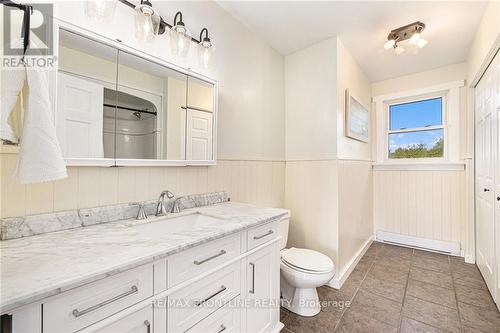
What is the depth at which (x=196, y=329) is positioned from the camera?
981mm

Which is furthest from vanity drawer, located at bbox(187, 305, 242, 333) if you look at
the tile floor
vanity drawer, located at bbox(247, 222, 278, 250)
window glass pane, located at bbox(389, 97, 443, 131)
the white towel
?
window glass pane, located at bbox(389, 97, 443, 131)

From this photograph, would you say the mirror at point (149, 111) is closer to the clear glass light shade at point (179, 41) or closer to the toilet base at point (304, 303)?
the clear glass light shade at point (179, 41)

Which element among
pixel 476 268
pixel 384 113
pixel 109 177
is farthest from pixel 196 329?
pixel 384 113

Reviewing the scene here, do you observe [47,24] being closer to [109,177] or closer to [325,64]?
[109,177]

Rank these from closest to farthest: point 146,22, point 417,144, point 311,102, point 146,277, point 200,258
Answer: point 146,277, point 200,258, point 146,22, point 311,102, point 417,144

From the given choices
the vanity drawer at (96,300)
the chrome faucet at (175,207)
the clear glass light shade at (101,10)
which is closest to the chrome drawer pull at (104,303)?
the vanity drawer at (96,300)

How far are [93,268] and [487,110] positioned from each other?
309 cm

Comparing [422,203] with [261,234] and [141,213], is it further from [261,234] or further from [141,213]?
[141,213]

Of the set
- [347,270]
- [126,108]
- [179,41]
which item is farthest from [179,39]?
[347,270]

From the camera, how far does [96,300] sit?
2.24 ft

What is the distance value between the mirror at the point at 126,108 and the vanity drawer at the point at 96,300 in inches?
26.5

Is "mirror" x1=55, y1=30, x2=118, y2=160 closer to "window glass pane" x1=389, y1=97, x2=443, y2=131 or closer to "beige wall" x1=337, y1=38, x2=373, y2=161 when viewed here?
"beige wall" x1=337, y1=38, x2=373, y2=161

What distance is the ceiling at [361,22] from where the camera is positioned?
185 cm

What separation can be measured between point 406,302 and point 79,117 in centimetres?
267
